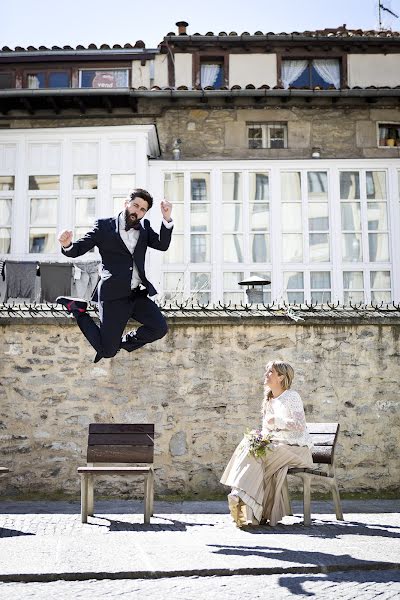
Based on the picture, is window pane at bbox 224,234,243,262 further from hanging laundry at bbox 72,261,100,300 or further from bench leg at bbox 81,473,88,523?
bench leg at bbox 81,473,88,523

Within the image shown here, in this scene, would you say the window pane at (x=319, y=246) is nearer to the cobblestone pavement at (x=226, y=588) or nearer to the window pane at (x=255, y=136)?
the window pane at (x=255, y=136)

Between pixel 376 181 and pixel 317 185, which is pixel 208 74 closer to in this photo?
pixel 317 185

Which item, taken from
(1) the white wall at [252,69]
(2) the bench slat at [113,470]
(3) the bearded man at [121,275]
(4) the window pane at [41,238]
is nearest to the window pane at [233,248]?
(4) the window pane at [41,238]

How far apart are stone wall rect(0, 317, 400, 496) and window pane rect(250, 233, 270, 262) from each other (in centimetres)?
501

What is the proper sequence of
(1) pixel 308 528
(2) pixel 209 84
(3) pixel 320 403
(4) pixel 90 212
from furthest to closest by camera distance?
(2) pixel 209 84, (4) pixel 90 212, (3) pixel 320 403, (1) pixel 308 528

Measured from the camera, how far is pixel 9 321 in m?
9.52

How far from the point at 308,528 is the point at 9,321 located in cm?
444

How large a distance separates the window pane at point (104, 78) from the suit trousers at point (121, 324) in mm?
11443

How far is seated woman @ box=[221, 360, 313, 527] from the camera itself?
22.9 feet

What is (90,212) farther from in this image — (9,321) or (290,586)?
(290,586)

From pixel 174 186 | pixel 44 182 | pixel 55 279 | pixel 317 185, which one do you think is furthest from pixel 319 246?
pixel 44 182

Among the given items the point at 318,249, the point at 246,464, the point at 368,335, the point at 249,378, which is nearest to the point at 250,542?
the point at 246,464

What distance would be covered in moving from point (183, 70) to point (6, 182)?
4.49 metres

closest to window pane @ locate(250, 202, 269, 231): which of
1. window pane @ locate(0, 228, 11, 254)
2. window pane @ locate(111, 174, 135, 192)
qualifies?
window pane @ locate(111, 174, 135, 192)
